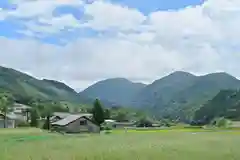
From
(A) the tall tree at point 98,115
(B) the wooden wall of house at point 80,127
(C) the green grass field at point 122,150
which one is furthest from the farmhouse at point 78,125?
(C) the green grass field at point 122,150

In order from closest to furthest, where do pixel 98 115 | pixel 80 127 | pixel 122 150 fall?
pixel 122 150, pixel 80 127, pixel 98 115

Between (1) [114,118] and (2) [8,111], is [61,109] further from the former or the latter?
(2) [8,111]

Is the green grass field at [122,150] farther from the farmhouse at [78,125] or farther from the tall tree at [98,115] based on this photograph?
the tall tree at [98,115]

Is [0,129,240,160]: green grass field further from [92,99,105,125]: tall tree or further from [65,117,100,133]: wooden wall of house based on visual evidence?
[92,99,105,125]: tall tree

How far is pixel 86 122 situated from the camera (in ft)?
316

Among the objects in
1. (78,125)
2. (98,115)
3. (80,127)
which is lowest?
(80,127)

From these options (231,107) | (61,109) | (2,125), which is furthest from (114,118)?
(2,125)

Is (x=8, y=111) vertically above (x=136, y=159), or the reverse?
(x=8, y=111)

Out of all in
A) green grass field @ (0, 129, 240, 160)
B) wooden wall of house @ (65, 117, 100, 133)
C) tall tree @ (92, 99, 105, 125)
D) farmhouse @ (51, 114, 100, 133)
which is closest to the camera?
green grass field @ (0, 129, 240, 160)

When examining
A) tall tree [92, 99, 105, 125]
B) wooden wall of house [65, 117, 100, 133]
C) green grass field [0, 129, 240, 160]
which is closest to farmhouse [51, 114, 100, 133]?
wooden wall of house [65, 117, 100, 133]

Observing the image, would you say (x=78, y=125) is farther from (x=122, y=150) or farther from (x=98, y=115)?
(x=122, y=150)

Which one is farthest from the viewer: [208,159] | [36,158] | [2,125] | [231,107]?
[231,107]

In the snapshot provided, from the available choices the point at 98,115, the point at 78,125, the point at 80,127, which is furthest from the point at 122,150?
the point at 98,115

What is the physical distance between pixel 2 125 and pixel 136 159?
3074 inches
